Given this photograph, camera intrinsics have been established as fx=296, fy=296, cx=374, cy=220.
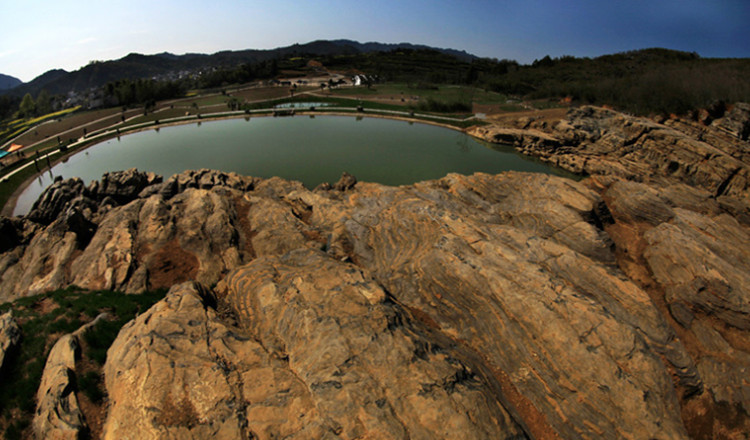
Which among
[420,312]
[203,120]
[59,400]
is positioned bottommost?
[420,312]

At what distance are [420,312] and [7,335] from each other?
46.5 feet

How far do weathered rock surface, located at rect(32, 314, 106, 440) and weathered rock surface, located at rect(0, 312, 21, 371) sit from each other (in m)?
1.05

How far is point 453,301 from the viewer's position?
12617 millimetres

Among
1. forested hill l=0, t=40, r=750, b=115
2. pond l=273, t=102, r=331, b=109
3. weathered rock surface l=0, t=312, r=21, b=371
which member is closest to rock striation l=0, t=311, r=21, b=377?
weathered rock surface l=0, t=312, r=21, b=371

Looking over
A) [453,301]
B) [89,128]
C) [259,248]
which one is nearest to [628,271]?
[453,301]

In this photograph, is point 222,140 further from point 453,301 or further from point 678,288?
point 678,288

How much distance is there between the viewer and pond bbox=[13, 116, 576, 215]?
36.4 metres

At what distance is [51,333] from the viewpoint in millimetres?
10234

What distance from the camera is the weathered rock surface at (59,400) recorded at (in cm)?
711

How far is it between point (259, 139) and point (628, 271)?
49.0 metres

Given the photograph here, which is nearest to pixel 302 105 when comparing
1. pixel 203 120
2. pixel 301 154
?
pixel 203 120

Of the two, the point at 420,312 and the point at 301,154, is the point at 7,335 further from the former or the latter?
the point at 301,154

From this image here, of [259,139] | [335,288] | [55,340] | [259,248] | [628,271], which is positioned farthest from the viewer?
[259,139]

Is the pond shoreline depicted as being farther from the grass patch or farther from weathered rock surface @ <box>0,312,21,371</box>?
weathered rock surface @ <box>0,312,21,371</box>
